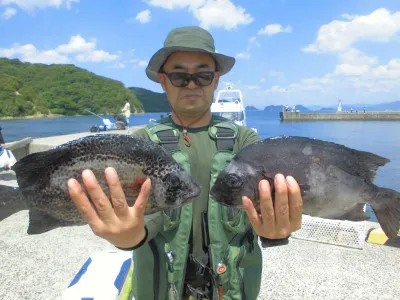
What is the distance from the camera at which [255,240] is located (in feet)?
9.37

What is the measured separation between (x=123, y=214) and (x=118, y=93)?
127808mm

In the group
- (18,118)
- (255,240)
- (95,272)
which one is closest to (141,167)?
(255,240)

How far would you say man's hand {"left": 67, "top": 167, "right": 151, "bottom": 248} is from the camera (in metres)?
2.11

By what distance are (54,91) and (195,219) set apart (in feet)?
414

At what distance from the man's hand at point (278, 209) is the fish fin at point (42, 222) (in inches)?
53.3

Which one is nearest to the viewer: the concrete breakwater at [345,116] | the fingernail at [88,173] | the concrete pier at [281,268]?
the fingernail at [88,173]

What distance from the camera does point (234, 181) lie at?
2340 mm

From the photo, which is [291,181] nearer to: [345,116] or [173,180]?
[173,180]

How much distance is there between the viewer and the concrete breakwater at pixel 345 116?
8931 centimetres

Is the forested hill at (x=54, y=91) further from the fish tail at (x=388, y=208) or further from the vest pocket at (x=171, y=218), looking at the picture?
the fish tail at (x=388, y=208)

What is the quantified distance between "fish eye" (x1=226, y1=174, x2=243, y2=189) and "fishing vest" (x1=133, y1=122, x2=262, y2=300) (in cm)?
24

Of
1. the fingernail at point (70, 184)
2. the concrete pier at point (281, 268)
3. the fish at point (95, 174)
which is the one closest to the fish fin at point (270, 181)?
the fish at point (95, 174)

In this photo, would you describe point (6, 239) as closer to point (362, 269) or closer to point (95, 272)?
point (95, 272)

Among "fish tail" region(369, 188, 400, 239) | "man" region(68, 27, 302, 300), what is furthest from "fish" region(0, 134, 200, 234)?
"fish tail" region(369, 188, 400, 239)
